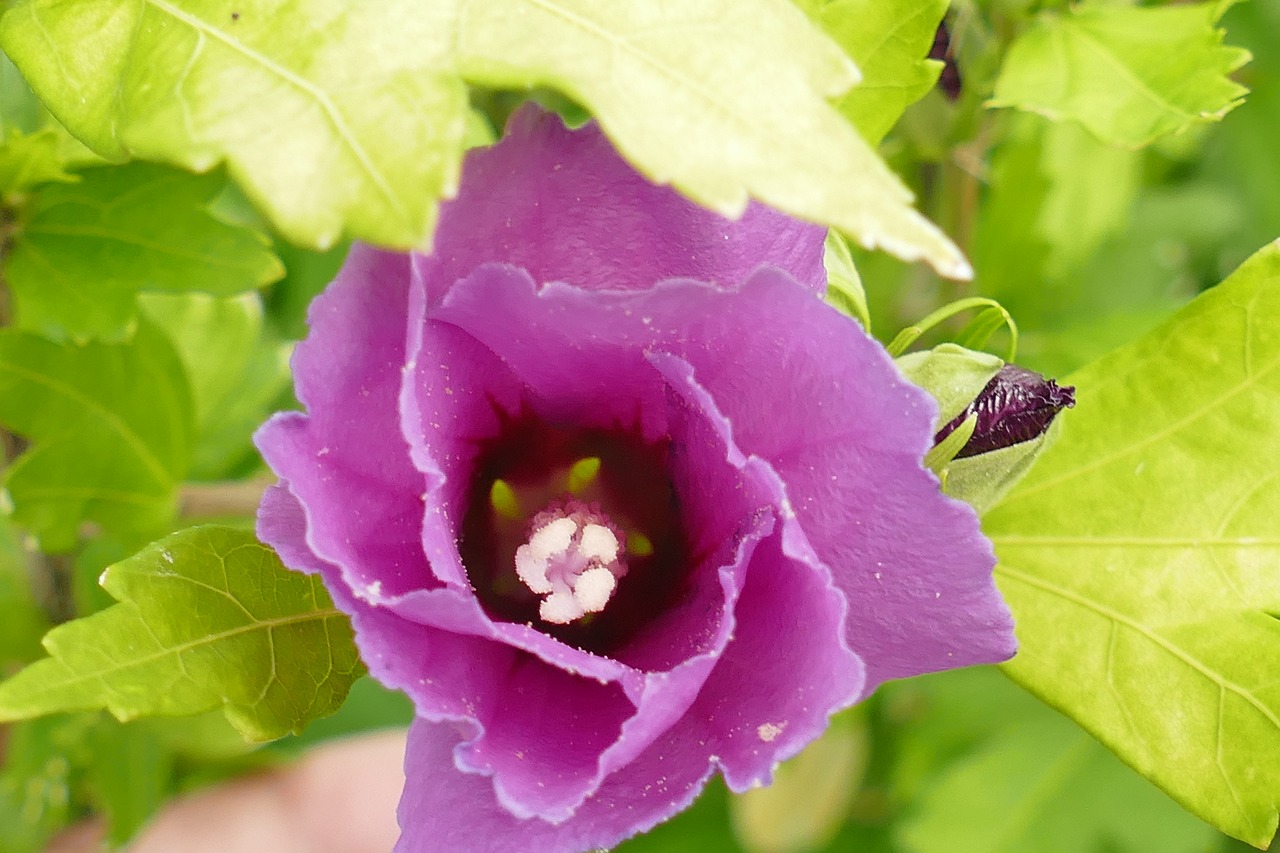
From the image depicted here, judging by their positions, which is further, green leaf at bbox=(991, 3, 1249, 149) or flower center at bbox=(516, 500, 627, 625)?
green leaf at bbox=(991, 3, 1249, 149)

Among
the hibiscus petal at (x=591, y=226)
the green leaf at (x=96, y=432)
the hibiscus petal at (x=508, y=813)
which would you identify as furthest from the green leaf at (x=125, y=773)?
the hibiscus petal at (x=591, y=226)

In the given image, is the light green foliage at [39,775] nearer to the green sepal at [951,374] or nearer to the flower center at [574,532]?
the flower center at [574,532]

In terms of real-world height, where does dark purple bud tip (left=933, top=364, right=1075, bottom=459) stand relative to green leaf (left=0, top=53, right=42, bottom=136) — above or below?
above

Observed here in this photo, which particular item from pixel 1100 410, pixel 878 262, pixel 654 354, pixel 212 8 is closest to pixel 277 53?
pixel 212 8

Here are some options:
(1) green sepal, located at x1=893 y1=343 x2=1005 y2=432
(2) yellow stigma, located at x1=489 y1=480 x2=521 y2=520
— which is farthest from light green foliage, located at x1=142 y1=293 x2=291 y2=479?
(1) green sepal, located at x1=893 y1=343 x2=1005 y2=432

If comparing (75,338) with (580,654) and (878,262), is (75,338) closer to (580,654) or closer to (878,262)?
(580,654)

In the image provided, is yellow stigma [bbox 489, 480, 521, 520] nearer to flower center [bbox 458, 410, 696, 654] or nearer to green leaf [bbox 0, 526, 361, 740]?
flower center [bbox 458, 410, 696, 654]

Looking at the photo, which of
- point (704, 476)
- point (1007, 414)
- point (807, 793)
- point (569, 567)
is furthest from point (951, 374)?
point (807, 793)
